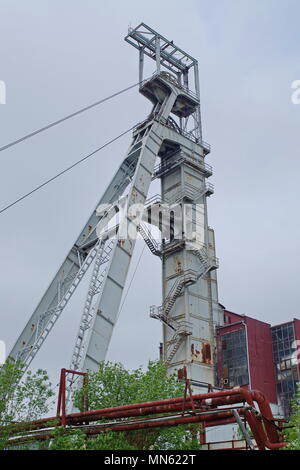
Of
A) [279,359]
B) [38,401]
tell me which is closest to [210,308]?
[279,359]

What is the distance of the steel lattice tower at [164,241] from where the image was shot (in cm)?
2592

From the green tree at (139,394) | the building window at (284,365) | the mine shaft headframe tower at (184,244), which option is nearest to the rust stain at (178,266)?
the mine shaft headframe tower at (184,244)

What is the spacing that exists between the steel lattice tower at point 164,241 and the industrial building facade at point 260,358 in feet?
5.05

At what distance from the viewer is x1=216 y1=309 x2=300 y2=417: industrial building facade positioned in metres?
34.0

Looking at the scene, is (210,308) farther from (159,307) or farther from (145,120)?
(145,120)

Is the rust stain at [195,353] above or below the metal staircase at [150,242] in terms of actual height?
below

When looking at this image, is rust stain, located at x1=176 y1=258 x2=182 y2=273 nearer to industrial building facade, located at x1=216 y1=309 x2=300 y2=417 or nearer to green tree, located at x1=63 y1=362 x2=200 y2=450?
industrial building facade, located at x1=216 y1=309 x2=300 y2=417

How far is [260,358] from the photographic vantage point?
115 feet

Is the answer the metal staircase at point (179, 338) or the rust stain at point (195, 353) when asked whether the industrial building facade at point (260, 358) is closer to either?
the rust stain at point (195, 353)

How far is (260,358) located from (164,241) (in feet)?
31.4

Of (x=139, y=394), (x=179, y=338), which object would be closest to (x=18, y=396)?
(x=139, y=394)

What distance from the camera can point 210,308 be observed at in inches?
1345

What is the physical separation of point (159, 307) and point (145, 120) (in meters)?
12.1
